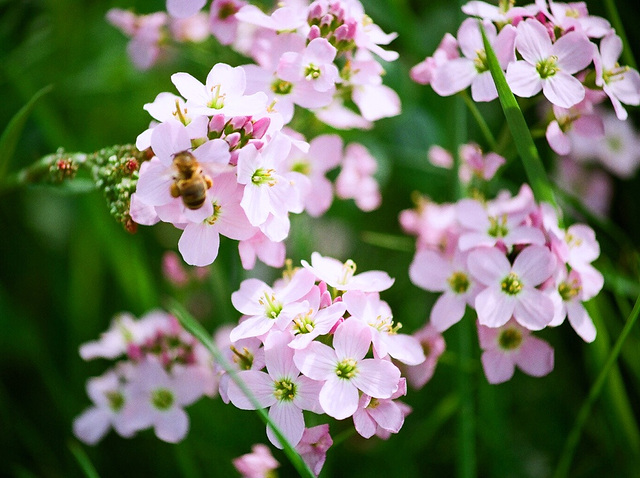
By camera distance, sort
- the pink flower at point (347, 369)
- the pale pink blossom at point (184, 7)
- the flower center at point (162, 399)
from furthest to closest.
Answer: the flower center at point (162, 399) < the pale pink blossom at point (184, 7) < the pink flower at point (347, 369)

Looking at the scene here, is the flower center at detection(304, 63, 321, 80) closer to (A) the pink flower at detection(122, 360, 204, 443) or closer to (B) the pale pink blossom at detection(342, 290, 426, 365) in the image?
(B) the pale pink blossom at detection(342, 290, 426, 365)

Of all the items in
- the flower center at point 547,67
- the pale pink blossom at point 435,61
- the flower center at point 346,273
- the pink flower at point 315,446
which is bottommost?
the pink flower at point 315,446

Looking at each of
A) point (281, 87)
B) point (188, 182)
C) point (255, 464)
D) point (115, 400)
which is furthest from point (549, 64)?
point (115, 400)

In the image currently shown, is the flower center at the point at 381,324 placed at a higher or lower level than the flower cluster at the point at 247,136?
lower

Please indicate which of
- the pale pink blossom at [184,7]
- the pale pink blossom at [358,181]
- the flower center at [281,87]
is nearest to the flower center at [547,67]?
the flower center at [281,87]

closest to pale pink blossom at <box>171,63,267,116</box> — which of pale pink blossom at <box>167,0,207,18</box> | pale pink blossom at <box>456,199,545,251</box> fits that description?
pale pink blossom at <box>167,0,207,18</box>

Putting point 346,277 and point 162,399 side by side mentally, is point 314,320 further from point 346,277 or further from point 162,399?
point 162,399

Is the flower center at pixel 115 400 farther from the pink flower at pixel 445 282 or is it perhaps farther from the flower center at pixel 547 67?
the flower center at pixel 547 67
